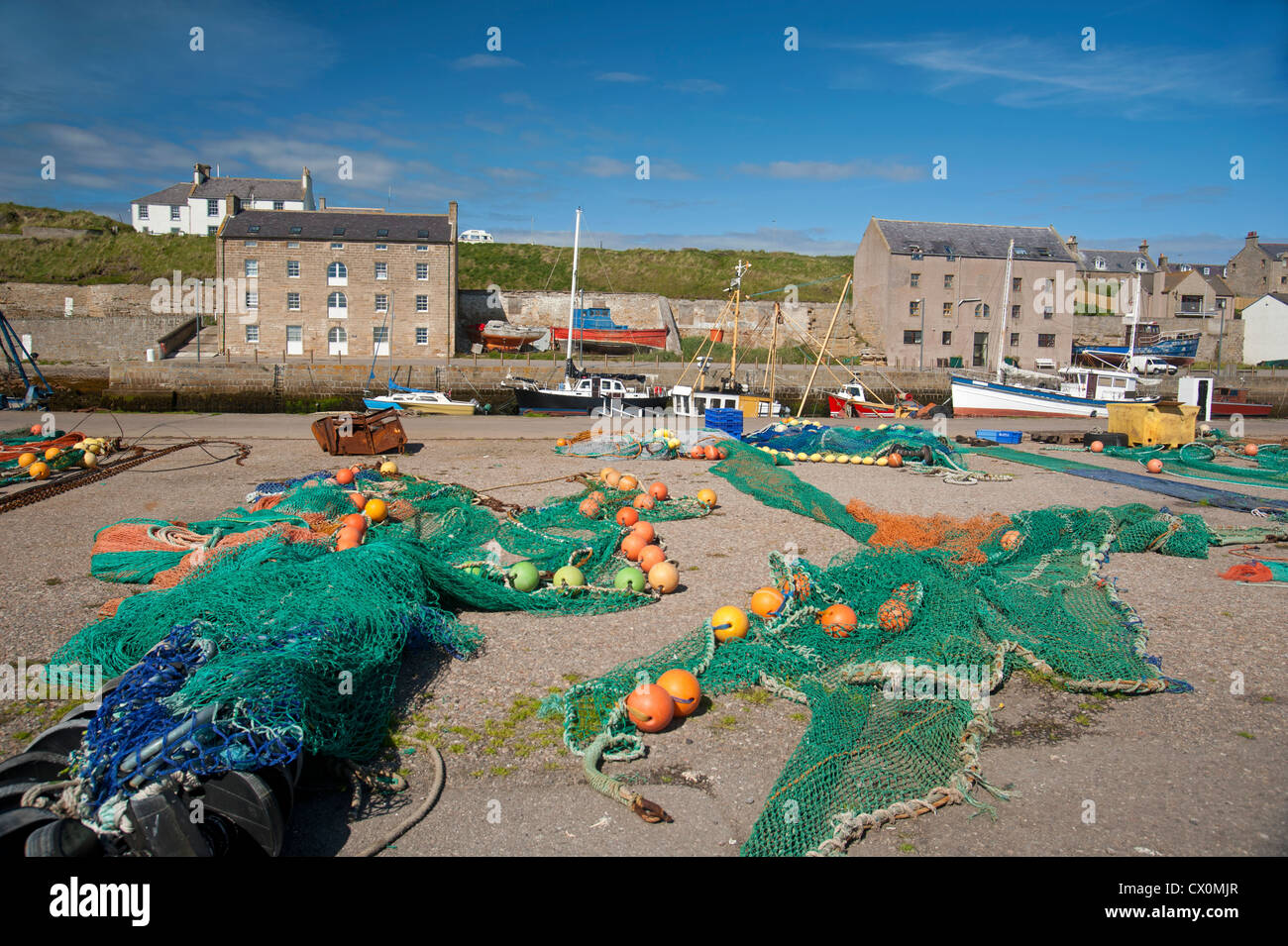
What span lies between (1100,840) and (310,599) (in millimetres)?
4278

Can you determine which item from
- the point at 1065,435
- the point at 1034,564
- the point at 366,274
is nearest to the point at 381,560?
the point at 1034,564

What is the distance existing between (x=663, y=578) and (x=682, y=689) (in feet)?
7.43

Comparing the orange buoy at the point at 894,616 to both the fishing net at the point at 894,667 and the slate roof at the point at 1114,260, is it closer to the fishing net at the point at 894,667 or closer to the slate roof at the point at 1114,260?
the fishing net at the point at 894,667

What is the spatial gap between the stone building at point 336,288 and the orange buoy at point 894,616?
39663 millimetres

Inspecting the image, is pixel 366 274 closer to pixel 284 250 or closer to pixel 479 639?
pixel 284 250

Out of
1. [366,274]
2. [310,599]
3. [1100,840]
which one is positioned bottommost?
[1100,840]

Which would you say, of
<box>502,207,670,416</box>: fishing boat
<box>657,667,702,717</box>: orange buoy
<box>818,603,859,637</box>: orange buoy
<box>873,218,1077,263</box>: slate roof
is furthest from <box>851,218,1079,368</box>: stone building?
<box>657,667,702,717</box>: orange buoy

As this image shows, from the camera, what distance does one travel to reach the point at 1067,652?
5.37 m

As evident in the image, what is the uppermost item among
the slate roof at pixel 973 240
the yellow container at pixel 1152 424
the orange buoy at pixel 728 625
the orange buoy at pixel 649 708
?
the slate roof at pixel 973 240

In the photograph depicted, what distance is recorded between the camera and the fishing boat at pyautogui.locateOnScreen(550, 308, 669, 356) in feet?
152

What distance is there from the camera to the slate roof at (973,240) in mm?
47625

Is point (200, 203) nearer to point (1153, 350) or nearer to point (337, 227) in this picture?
point (337, 227)

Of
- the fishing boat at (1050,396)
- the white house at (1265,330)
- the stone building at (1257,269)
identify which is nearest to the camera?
the fishing boat at (1050,396)

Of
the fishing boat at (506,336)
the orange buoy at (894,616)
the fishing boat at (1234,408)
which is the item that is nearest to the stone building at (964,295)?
the fishing boat at (1234,408)
